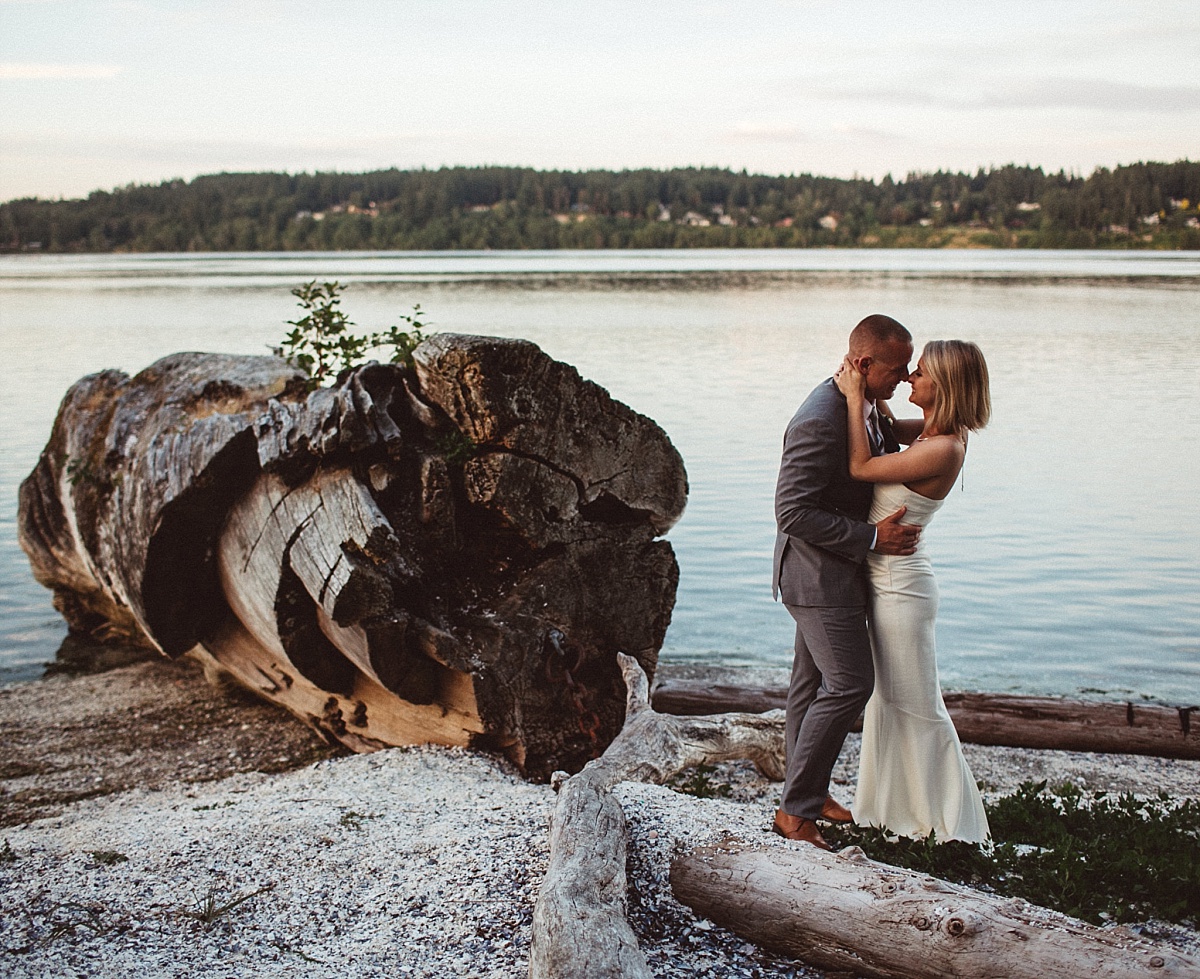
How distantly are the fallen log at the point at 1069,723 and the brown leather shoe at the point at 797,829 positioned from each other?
277cm

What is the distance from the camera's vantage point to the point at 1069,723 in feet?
24.1

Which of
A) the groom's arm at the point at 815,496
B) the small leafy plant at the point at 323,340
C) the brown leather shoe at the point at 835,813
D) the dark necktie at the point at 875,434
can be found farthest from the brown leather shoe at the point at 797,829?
the small leafy plant at the point at 323,340

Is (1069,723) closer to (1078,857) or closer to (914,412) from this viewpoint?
(1078,857)

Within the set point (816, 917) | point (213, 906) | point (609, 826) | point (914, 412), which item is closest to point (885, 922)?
point (816, 917)

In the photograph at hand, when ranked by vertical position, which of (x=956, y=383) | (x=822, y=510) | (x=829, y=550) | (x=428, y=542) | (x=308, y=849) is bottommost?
(x=308, y=849)

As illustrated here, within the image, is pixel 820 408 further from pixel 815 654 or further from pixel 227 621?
pixel 227 621

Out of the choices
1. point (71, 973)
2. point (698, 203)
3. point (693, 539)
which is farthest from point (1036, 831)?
point (698, 203)

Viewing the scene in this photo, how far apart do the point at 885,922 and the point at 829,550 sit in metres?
1.64

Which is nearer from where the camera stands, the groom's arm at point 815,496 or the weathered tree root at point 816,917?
the weathered tree root at point 816,917

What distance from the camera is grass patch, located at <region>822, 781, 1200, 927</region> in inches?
173

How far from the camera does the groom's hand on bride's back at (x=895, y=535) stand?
16.0ft

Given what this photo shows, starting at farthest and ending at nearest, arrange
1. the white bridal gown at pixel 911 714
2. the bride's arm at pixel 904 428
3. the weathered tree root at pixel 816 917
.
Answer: the bride's arm at pixel 904 428
the white bridal gown at pixel 911 714
the weathered tree root at pixel 816 917

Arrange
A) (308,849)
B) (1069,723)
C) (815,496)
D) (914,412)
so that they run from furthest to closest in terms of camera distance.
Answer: (914,412), (1069,723), (308,849), (815,496)

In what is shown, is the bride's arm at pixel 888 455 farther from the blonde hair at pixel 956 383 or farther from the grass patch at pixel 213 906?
the grass patch at pixel 213 906
